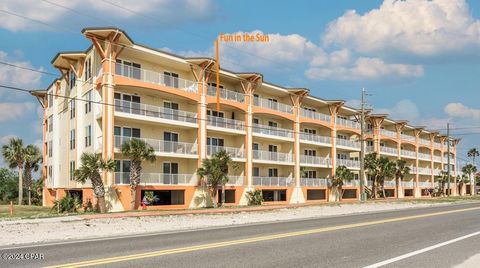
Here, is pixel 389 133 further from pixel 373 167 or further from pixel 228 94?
pixel 228 94

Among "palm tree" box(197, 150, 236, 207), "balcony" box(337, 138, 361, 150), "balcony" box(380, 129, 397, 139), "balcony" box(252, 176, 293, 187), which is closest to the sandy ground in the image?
"palm tree" box(197, 150, 236, 207)

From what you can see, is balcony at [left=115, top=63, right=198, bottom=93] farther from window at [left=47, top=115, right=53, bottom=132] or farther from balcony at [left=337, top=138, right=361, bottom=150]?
balcony at [left=337, top=138, right=361, bottom=150]

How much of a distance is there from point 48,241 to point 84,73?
96.1ft

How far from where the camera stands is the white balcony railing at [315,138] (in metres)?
56.5

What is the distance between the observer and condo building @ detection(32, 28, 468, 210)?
3659cm

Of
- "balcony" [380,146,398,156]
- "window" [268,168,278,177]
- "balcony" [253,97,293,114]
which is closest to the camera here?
"balcony" [253,97,293,114]

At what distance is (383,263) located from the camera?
31.0ft

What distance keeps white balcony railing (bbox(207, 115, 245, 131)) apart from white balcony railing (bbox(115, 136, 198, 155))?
3.20m

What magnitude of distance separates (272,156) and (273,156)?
0.49 ft

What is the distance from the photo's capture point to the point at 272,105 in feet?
171

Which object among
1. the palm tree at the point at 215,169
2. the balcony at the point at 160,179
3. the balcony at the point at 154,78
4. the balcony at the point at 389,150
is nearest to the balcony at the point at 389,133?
the balcony at the point at 389,150

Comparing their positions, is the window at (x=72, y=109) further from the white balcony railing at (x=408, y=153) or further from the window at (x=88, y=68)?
the white balcony railing at (x=408, y=153)

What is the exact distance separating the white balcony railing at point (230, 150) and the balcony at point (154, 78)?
18.5ft

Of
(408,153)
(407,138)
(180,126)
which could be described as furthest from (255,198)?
(407,138)
